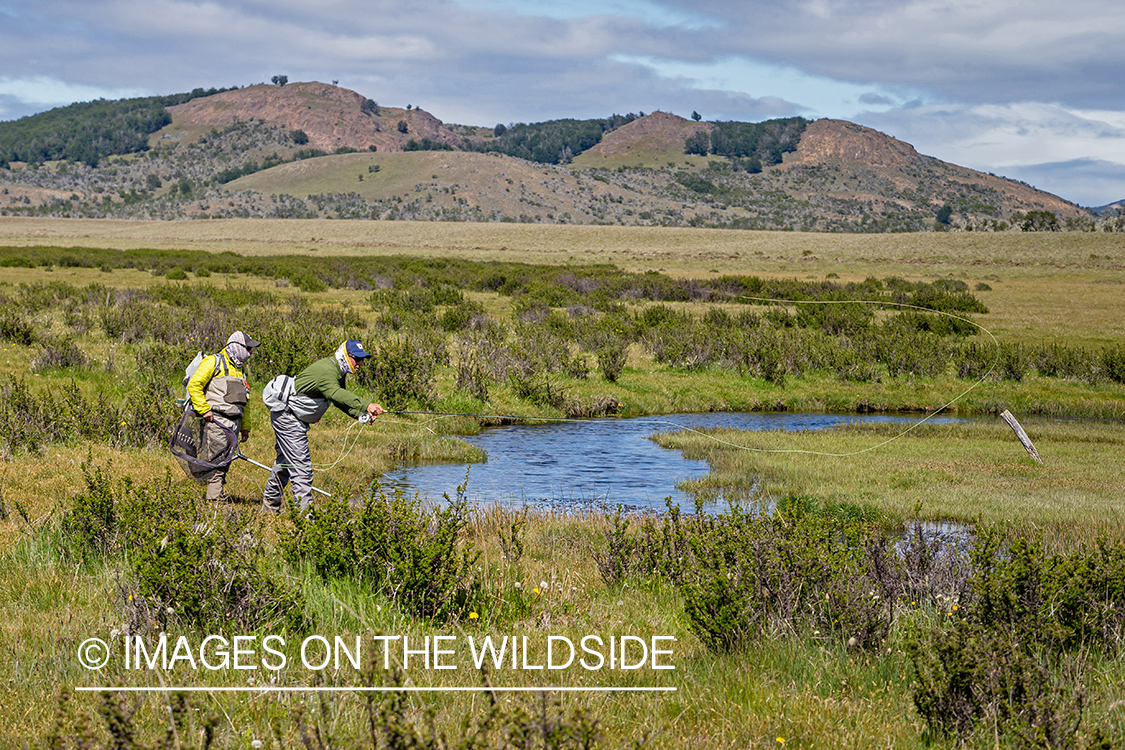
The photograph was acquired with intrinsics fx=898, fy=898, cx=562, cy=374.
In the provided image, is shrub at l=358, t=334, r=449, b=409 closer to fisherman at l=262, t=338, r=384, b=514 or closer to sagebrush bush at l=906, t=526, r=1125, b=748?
fisherman at l=262, t=338, r=384, b=514

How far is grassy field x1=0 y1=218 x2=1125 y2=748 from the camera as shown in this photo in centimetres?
381

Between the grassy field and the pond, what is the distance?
0.60 meters

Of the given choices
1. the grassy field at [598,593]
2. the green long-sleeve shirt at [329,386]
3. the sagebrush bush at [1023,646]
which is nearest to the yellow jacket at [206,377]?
the green long-sleeve shirt at [329,386]

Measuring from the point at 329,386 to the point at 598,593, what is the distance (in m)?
3.84

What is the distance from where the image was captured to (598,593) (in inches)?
260

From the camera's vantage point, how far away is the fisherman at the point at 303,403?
902 centimetres

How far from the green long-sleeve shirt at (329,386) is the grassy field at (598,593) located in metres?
0.87

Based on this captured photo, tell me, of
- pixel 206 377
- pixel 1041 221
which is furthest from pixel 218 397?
pixel 1041 221

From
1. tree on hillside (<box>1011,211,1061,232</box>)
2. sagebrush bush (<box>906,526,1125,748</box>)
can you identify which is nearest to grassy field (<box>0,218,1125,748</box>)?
sagebrush bush (<box>906,526,1125,748</box>)

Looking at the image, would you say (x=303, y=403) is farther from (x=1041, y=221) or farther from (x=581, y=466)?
(x=1041, y=221)

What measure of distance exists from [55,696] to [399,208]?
172467 mm

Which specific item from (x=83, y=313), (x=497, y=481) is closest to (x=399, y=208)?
(x=83, y=313)

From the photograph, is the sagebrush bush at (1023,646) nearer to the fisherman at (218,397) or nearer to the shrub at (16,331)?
the fisherman at (218,397)

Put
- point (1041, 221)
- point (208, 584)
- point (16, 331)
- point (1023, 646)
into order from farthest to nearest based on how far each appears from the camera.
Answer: point (1041, 221)
point (16, 331)
point (208, 584)
point (1023, 646)
